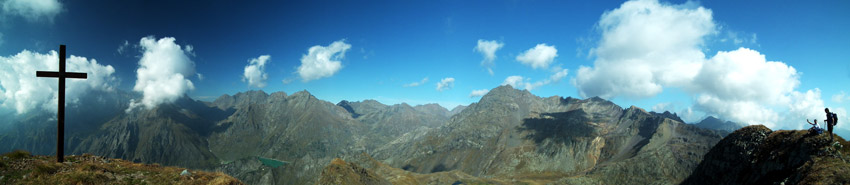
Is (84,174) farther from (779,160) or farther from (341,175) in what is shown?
(341,175)

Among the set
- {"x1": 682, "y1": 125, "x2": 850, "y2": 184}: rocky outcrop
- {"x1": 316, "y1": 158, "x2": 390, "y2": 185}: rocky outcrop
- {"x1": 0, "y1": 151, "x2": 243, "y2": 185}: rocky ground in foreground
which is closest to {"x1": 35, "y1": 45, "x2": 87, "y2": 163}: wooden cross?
{"x1": 0, "y1": 151, "x2": 243, "y2": 185}: rocky ground in foreground

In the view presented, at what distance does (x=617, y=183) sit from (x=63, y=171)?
231056 millimetres

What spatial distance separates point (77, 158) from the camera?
72.0 feet

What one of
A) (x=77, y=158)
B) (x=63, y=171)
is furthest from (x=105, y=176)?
(x=77, y=158)

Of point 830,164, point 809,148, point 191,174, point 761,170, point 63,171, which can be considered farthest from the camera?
point 761,170

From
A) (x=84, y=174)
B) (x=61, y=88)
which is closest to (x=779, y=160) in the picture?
(x=84, y=174)

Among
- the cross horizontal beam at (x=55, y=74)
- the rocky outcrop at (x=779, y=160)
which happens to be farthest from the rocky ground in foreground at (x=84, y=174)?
the rocky outcrop at (x=779, y=160)

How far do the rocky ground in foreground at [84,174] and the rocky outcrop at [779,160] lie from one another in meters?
36.1

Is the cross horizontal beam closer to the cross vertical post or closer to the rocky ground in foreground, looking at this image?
the cross vertical post

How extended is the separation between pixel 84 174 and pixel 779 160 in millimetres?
49856

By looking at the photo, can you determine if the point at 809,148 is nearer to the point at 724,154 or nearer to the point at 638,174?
the point at 724,154

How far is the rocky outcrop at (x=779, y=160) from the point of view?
2050cm

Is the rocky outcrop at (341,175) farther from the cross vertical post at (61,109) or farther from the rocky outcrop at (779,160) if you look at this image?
the rocky outcrop at (779,160)

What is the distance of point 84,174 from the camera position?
16.2 meters
